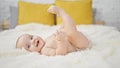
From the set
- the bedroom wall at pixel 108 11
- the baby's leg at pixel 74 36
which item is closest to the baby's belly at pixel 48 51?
the baby's leg at pixel 74 36

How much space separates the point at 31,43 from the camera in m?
1.65

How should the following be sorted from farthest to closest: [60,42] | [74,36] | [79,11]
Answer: [79,11]
[74,36]
[60,42]

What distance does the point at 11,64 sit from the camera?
4.16 feet

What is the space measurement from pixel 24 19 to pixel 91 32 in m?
1.03

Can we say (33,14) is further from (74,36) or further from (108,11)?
(74,36)

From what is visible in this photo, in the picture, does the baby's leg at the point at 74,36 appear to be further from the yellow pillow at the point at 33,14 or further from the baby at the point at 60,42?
the yellow pillow at the point at 33,14

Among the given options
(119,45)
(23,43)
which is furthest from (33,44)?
(119,45)

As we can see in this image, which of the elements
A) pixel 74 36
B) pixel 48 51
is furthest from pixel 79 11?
pixel 48 51

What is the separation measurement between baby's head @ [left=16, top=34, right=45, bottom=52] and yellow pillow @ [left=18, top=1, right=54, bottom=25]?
4.14 ft

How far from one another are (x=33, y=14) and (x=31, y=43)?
4.45 ft

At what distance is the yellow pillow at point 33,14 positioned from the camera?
2.95 m

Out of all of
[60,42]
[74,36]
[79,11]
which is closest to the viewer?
[60,42]

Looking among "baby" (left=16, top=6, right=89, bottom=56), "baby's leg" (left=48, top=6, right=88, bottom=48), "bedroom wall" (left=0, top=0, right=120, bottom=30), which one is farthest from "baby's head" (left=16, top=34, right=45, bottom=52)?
"bedroom wall" (left=0, top=0, right=120, bottom=30)

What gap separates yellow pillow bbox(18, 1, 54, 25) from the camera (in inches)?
116
